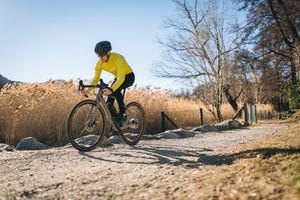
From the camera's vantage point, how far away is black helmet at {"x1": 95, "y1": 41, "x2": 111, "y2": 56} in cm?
541

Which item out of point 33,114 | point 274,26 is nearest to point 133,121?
point 33,114

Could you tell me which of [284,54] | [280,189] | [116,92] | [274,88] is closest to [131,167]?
[280,189]

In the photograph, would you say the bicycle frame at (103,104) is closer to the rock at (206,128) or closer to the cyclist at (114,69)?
the cyclist at (114,69)

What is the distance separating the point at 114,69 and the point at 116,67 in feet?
0.17

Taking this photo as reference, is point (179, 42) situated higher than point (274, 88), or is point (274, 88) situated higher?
point (179, 42)

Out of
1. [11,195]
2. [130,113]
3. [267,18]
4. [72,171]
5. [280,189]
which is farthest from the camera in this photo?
[267,18]

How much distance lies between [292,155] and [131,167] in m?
1.56

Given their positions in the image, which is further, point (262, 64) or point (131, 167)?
point (262, 64)

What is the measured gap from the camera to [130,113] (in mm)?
6316

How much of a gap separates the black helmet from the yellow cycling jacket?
19 cm

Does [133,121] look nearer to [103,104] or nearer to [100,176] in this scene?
[103,104]

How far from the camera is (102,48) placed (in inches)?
213

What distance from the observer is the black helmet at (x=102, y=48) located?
17.8ft

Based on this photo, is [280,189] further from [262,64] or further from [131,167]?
[262,64]
